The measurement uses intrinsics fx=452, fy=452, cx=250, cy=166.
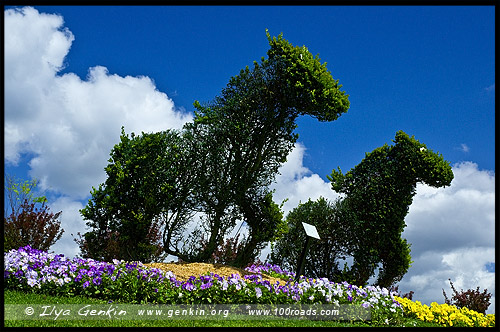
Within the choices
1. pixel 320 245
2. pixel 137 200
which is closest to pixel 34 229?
pixel 137 200

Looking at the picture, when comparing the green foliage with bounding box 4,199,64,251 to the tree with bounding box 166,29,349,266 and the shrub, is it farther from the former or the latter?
the shrub

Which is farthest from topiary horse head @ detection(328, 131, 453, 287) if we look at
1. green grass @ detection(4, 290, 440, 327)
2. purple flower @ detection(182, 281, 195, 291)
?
purple flower @ detection(182, 281, 195, 291)

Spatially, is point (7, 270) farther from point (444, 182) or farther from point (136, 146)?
point (444, 182)

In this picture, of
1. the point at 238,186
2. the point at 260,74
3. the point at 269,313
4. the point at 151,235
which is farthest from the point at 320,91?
the point at 269,313

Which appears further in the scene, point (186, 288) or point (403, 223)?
point (403, 223)

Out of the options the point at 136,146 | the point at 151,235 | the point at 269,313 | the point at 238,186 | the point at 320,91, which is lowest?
the point at 269,313

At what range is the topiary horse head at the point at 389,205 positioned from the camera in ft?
42.1

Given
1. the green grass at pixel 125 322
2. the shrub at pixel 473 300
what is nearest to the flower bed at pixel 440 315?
the green grass at pixel 125 322

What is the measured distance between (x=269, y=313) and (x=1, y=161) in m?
4.46

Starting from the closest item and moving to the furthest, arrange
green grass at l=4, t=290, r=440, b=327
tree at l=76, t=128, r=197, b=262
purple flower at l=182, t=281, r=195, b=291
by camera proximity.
Result: green grass at l=4, t=290, r=440, b=327, purple flower at l=182, t=281, r=195, b=291, tree at l=76, t=128, r=197, b=262

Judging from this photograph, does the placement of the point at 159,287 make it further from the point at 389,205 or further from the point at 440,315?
the point at 389,205

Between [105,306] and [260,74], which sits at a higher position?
[260,74]

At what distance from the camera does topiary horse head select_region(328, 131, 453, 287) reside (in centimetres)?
1282

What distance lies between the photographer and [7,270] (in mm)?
8156
